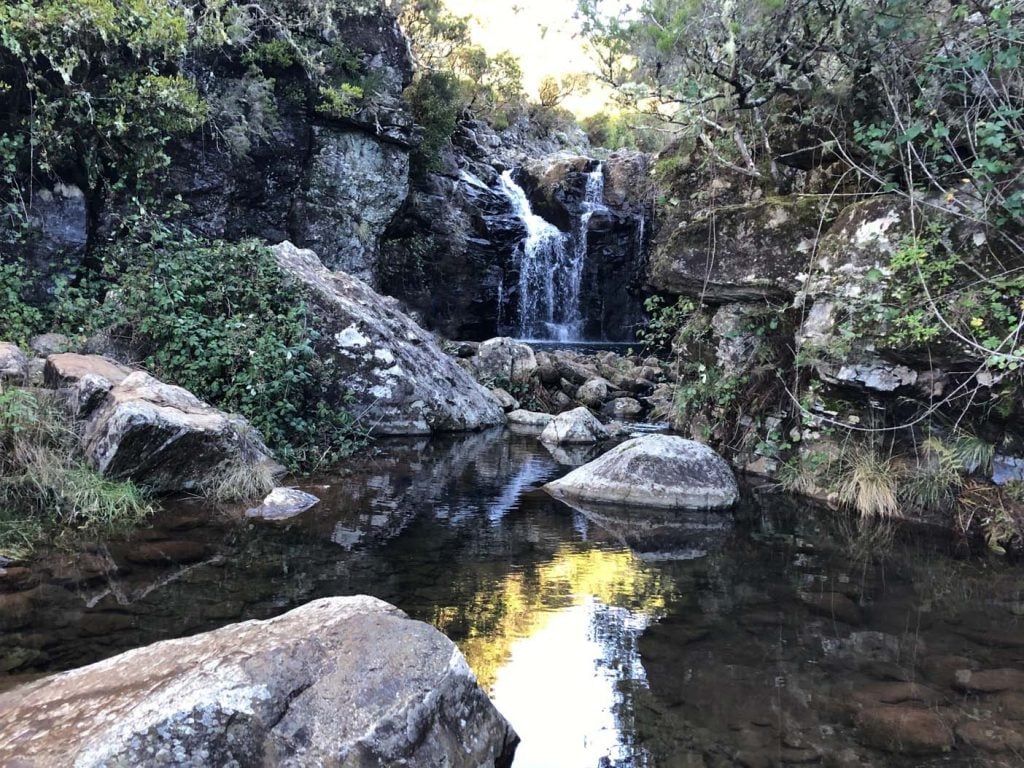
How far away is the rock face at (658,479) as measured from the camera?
7078 mm

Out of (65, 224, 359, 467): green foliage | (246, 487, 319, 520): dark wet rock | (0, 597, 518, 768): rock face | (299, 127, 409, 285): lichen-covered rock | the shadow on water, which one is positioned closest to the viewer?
(0, 597, 518, 768): rock face

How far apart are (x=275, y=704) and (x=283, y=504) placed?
4208mm

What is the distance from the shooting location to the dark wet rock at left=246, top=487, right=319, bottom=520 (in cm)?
628

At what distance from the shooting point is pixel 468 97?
2762 centimetres

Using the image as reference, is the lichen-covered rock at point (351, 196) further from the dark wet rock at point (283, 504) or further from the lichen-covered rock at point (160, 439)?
the dark wet rock at point (283, 504)

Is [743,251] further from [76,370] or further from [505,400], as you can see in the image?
[76,370]

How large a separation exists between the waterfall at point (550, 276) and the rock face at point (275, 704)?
1824 cm

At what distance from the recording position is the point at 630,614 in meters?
4.45

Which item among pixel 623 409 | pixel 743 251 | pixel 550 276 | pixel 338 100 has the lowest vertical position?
pixel 623 409

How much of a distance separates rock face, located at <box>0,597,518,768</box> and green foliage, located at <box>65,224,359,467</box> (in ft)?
16.9

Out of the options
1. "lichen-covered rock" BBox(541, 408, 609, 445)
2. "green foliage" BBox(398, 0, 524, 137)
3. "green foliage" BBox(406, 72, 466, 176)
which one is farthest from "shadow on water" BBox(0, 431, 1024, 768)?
"green foliage" BBox(398, 0, 524, 137)

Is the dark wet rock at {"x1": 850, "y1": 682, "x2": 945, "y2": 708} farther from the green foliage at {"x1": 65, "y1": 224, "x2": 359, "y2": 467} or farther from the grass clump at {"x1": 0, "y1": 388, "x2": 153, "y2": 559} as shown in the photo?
the green foliage at {"x1": 65, "y1": 224, "x2": 359, "y2": 467}

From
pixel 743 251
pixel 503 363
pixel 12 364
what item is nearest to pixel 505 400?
pixel 503 363

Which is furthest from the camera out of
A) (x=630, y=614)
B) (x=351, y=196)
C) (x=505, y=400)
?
(x=351, y=196)
